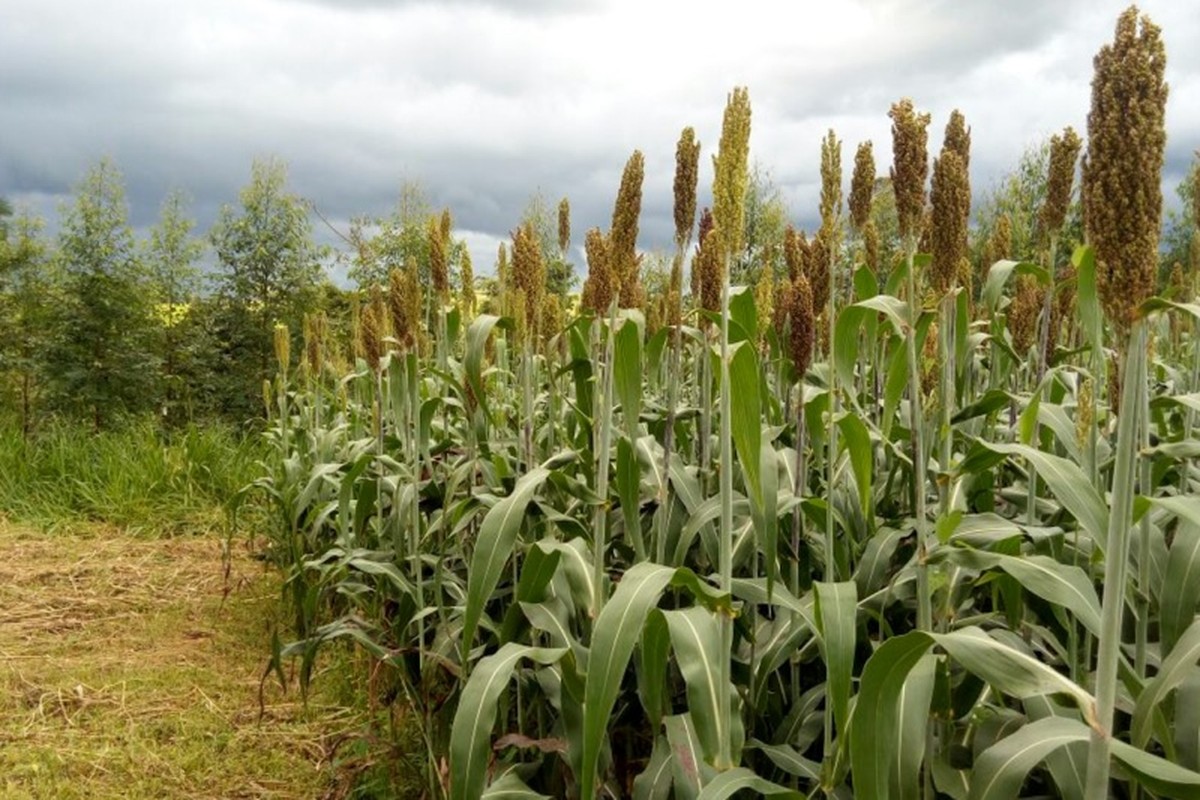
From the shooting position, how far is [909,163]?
154cm

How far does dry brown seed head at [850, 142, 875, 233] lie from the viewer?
2055 millimetres

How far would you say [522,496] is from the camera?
70.9 inches

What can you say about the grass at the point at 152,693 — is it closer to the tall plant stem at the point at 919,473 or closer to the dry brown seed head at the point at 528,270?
the dry brown seed head at the point at 528,270

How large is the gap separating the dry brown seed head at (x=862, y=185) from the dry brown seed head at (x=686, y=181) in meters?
0.44

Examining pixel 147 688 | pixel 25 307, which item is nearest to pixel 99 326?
pixel 25 307

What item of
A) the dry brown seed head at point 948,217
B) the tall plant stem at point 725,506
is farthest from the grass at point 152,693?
the dry brown seed head at point 948,217

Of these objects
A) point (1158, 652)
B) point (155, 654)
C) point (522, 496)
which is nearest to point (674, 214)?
point (522, 496)

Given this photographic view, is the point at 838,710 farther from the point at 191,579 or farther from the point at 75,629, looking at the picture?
the point at 191,579

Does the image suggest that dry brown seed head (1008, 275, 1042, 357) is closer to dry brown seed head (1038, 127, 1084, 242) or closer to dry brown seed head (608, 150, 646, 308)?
dry brown seed head (1038, 127, 1084, 242)

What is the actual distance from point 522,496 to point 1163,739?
3.88 ft

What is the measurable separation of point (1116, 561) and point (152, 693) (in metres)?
3.83

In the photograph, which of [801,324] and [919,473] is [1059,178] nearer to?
[801,324]

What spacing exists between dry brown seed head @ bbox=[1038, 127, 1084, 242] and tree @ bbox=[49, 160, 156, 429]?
7.77 metres

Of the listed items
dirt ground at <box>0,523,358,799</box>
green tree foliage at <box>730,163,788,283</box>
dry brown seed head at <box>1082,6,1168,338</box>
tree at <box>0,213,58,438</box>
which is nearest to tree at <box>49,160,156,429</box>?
tree at <box>0,213,58,438</box>
